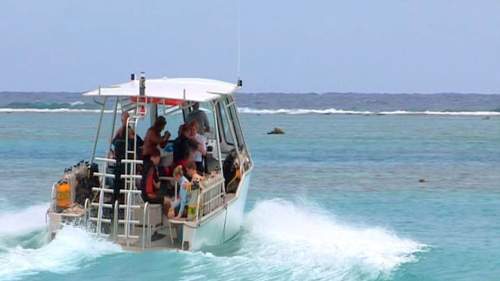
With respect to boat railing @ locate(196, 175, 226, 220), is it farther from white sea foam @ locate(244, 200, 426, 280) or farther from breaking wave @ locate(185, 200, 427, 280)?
white sea foam @ locate(244, 200, 426, 280)

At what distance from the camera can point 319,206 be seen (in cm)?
2433

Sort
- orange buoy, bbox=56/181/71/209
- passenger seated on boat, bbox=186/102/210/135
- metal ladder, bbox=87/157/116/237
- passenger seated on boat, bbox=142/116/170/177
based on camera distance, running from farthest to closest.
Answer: passenger seated on boat, bbox=186/102/210/135
passenger seated on boat, bbox=142/116/170/177
orange buoy, bbox=56/181/71/209
metal ladder, bbox=87/157/116/237

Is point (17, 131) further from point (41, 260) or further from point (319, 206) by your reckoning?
point (41, 260)

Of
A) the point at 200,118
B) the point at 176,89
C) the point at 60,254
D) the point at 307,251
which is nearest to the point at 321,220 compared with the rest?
the point at 200,118

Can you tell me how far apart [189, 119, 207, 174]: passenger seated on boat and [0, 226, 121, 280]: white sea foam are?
2094 mm

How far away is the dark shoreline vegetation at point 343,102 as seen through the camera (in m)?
104

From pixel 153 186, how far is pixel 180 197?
0.59m

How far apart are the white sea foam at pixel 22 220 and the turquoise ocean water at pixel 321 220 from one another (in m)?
0.02

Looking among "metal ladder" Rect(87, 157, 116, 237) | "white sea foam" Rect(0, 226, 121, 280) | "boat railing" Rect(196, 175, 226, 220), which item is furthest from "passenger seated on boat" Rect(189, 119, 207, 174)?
"white sea foam" Rect(0, 226, 121, 280)

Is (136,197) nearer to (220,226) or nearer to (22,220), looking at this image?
(220,226)

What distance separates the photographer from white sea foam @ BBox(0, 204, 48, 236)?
17.7 m

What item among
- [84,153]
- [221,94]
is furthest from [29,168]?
[221,94]

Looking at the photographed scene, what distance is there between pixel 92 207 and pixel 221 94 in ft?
8.41

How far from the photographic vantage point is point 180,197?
49.2 feet
